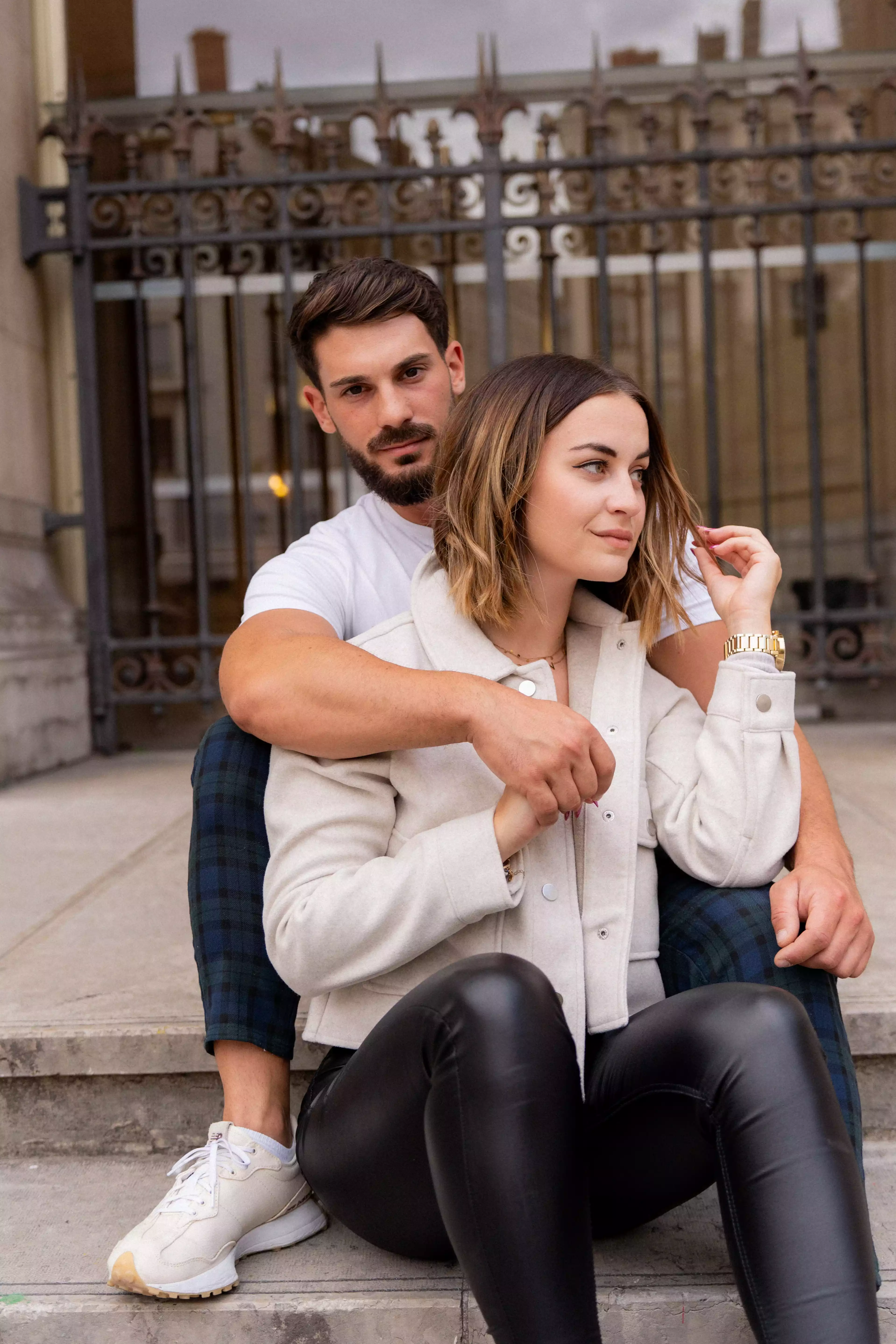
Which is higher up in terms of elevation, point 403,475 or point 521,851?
point 403,475

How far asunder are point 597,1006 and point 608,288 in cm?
370

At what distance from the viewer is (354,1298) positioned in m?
1.59

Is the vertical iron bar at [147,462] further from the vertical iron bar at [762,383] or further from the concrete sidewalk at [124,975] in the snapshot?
the vertical iron bar at [762,383]

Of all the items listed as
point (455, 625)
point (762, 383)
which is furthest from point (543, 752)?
point (762, 383)

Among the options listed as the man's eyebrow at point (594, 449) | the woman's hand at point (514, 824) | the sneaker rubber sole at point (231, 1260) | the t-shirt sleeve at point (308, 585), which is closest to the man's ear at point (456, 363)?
the t-shirt sleeve at point (308, 585)

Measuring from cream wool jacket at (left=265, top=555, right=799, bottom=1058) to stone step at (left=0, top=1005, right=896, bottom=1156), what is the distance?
1.47 feet

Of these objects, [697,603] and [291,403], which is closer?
[697,603]

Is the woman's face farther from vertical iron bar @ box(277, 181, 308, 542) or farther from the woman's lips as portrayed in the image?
vertical iron bar @ box(277, 181, 308, 542)

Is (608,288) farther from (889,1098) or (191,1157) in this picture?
(191,1157)

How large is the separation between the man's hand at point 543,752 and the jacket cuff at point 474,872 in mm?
73

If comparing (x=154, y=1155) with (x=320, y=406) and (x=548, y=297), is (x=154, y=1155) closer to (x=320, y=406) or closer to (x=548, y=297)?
(x=320, y=406)

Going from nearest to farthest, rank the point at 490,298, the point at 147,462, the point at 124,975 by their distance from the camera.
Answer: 1. the point at 124,975
2. the point at 490,298
3. the point at 147,462

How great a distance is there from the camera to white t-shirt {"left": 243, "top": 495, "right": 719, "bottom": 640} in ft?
6.48

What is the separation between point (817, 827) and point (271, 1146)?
89 centimetres
